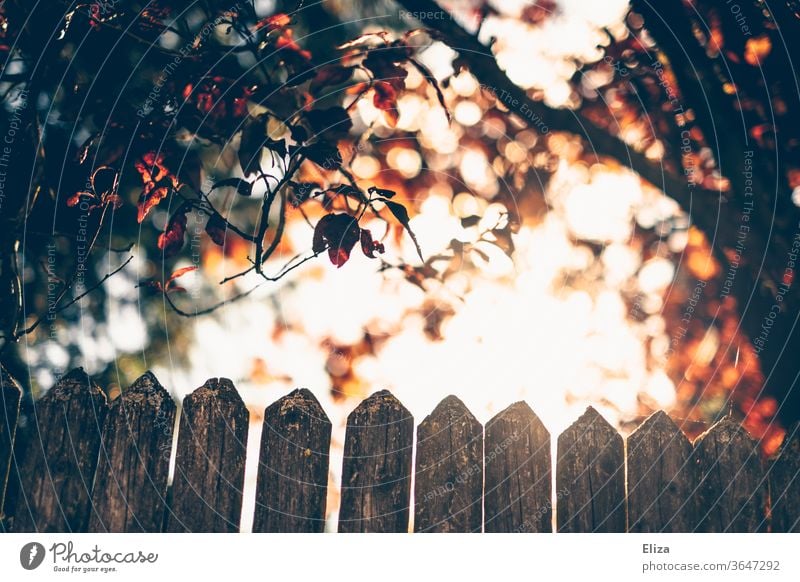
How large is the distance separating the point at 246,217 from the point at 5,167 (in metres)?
1.20

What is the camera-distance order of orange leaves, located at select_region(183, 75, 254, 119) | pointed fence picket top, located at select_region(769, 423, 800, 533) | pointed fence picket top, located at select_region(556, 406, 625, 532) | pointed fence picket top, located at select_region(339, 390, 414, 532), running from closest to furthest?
1. pointed fence picket top, located at select_region(339, 390, 414, 532)
2. pointed fence picket top, located at select_region(556, 406, 625, 532)
3. pointed fence picket top, located at select_region(769, 423, 800, 533)
4. orange leaves, located at select_region(183, 75, 254, 119)

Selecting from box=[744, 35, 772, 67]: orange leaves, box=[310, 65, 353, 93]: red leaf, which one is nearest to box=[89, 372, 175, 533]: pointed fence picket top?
box=[310, 65, 353, 93]: red leaf

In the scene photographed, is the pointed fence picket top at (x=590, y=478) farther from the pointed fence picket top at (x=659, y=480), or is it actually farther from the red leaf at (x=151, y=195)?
the red leaf at (x=151, y=195)

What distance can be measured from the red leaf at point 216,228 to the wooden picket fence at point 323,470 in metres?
0.51

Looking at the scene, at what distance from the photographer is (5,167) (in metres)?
2.50

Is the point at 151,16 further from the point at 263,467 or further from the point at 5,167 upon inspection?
the point at 263,467

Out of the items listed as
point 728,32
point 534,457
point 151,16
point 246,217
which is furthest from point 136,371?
point 728,32

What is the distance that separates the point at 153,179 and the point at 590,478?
74.9 inches

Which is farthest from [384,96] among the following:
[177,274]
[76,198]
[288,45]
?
[76,198]

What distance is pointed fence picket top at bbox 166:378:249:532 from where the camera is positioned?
2162 mm

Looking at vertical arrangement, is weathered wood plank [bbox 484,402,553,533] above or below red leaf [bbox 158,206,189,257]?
below

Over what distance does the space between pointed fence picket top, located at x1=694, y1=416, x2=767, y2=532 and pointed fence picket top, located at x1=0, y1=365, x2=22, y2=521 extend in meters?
2.34
